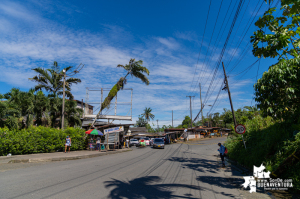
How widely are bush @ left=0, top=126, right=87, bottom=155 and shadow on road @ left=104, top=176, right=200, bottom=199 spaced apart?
418 inches

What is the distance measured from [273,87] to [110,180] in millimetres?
7522

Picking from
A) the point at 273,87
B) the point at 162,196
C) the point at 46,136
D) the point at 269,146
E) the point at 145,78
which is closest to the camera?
the point at 162,196

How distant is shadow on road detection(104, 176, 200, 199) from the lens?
5.84 metres

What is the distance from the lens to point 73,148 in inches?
776

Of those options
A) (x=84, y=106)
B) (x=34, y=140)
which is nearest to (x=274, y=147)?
(x=34, y=140)

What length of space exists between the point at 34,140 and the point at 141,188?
41.6 ft

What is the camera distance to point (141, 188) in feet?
21.9

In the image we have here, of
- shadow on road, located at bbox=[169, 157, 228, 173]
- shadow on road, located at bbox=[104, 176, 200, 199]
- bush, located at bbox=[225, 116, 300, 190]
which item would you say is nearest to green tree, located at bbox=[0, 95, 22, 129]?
shadow on road, located at bbox=[104, 176, 200, 199]

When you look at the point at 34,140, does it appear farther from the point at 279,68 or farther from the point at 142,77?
the point at 279,68

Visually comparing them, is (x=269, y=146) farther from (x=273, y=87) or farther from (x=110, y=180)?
(x=110, y=180)

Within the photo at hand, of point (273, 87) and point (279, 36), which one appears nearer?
point (279, 36)

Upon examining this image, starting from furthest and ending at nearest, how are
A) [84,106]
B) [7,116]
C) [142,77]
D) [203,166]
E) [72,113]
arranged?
[84,106] → [142,77] → [72,113] → [7,116] → [203,166]

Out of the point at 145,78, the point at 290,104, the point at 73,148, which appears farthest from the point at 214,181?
the point at 145,78

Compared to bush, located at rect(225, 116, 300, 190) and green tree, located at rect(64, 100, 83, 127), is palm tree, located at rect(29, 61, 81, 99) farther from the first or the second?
bush, located at rect(225, 116, 300, 190)
